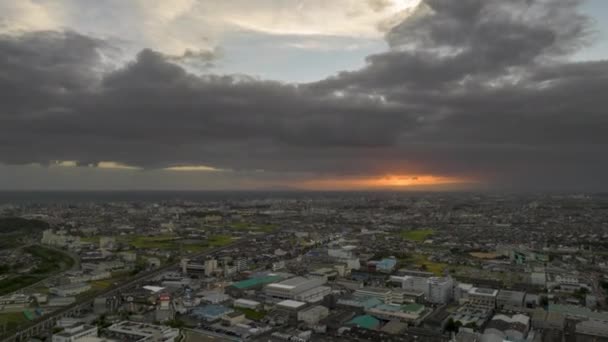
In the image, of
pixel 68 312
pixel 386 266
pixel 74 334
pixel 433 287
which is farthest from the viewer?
pixel 386 266

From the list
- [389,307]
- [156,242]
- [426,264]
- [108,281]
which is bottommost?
[426,264]

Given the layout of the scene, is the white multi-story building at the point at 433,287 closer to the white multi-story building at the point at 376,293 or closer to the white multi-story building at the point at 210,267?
the white multi-story building at the point at 376,293

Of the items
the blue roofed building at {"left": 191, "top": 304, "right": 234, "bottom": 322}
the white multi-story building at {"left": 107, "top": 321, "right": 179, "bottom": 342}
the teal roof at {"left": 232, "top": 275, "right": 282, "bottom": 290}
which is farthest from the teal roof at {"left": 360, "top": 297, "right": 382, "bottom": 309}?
the white multi-story building at {"left": 107, "top": 321, "right": 179, "bottom": 342}

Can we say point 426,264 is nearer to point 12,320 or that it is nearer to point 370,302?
point 370,302

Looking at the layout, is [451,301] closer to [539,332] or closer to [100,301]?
[539,332]

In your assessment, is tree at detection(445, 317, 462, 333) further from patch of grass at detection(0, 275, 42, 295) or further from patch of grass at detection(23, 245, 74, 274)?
patch of grass at detection(23, 245, 74, 274)

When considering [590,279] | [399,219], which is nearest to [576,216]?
[399,219]

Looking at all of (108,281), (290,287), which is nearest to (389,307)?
(290,287)
